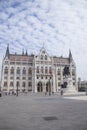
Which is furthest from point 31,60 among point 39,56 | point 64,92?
point 64,92

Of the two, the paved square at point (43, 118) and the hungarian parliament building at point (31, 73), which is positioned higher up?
the hungarian parliament building at point (31, 73)

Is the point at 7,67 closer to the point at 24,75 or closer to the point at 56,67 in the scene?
the point at 24,75

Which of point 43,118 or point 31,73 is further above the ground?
point 31,73

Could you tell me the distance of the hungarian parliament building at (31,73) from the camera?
91250mm

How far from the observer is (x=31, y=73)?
315ft

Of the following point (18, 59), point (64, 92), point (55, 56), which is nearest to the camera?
point (64, 92)

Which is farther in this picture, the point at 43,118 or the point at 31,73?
the point at 31,73

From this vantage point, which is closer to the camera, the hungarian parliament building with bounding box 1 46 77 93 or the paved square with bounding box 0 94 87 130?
the paved square with bounding box 0 94 87 130

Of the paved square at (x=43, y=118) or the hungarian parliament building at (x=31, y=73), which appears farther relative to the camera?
the hungarian parliament building at (x=31, y=73)

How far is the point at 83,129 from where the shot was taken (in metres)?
6.91

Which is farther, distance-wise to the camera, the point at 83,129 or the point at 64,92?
the point at 64,92

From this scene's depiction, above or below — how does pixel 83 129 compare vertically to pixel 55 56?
below

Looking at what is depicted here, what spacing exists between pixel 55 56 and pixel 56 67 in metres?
10.3

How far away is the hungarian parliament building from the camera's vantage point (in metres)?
91.2
